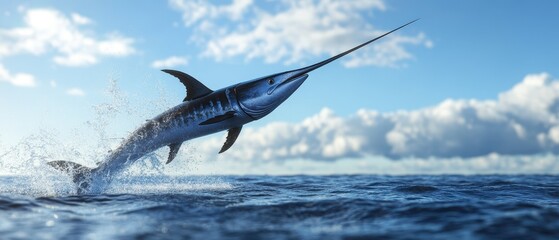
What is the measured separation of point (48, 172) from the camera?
13055mm

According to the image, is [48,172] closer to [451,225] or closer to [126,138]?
[126,138]

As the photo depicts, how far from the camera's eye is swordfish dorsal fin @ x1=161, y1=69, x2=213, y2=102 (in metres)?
10.8

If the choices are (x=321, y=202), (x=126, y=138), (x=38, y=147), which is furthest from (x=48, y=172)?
(x=321, y=202)

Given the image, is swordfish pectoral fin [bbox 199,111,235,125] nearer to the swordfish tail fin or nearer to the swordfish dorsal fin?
the swordfish dorsal fin

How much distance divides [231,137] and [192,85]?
145 cm

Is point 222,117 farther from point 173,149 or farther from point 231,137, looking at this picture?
point 173,149

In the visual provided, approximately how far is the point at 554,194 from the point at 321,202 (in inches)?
315

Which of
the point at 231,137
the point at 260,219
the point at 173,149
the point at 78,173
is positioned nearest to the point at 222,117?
the point at 231,137

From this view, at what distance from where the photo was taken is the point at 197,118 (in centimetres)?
1074

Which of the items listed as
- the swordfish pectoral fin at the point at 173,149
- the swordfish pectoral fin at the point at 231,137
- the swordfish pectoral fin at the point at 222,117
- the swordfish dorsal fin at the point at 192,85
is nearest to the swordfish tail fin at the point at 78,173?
the swordfish pectoral fin at the point at 173,149

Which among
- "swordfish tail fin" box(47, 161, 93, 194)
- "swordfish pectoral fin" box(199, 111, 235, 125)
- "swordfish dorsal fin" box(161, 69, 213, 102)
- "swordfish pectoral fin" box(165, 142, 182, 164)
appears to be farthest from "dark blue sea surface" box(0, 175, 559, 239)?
"swordfish dorsal fin" box(161, 69, 213, 102)

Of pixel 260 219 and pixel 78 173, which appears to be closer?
pixel 260 219

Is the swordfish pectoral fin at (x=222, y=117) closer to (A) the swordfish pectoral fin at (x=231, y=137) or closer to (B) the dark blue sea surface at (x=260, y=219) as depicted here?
(A) the swordfish pectoral fin at (x=231, y=137)

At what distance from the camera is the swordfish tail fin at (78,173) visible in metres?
12.0
